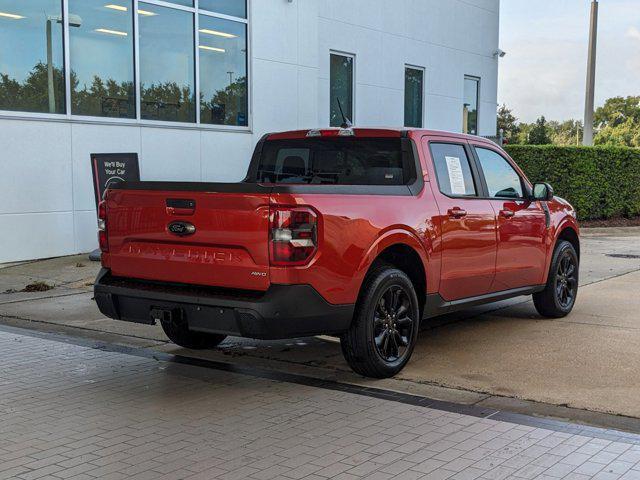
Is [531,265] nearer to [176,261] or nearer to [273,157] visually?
[273,157]

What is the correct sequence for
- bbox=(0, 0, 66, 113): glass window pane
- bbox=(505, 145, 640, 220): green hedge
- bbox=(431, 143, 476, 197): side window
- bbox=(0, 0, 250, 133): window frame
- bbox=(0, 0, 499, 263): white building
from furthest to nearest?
bbox=(505, 145, 640, 220): green hedge, bbox=(0, 0, 250, 133): window frame, bbox=(0, 0, 499, 263): white building, bbox=(0, 0, 66, 113): glass window pane, bbox=(431, 143, 476, 197): side window

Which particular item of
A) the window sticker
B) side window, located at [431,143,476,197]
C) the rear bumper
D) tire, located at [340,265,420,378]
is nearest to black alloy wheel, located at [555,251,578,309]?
side window, located at [431,143,476,197]

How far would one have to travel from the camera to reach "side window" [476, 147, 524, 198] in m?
7.50

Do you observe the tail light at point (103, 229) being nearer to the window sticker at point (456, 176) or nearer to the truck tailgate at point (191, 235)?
the truck tailgate at point (191, 235)

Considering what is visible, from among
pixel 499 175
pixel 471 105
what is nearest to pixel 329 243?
pixel 499 175

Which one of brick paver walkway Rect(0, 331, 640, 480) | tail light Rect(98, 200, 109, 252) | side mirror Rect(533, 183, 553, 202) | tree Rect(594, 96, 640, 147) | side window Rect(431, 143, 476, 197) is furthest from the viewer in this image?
tree Rect(594, 96, 640, 147)

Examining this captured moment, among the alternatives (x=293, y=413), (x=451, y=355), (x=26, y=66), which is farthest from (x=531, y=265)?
(x=26, y=66)

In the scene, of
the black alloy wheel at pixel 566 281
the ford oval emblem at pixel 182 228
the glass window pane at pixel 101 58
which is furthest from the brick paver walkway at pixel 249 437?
the glass window pane at pixel 101 58

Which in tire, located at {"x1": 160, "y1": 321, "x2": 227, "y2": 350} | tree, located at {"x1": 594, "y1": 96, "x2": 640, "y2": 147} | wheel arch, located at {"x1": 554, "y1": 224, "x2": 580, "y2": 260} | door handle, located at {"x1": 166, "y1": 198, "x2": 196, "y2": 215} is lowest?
tire, located at {"x1": 160, "y1": 321, "x2": 227, "y2": 350}

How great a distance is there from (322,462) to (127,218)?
2545 millimetres

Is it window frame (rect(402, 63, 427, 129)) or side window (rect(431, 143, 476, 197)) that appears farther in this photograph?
window frame (rect(402, 63, 427, 129))

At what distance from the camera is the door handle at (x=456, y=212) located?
6695 mm

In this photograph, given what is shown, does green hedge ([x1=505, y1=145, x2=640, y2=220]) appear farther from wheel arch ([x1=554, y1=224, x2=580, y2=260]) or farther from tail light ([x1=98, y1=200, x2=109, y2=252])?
tail light ([x1=98, y1=200, x2=109, y2=252])

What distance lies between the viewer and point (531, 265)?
7.89 metres
